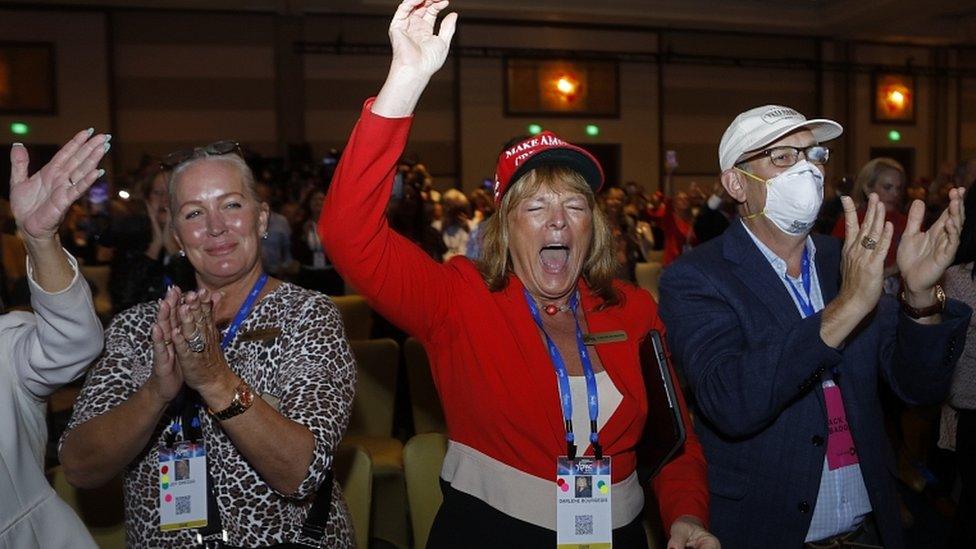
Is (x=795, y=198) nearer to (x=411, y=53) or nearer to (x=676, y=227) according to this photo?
(x=411, y=53)

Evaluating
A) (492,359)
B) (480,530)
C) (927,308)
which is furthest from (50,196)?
(927,308)

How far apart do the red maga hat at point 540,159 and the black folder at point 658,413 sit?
0.42 m

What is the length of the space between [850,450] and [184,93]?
587 inches

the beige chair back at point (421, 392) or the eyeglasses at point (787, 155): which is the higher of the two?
the eyeglasses at point (787, 155)

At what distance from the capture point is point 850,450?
2070mm

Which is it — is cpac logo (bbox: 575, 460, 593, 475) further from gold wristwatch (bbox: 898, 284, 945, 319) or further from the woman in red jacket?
gold wristwatch (bbox: 898, 284, 945, 319)

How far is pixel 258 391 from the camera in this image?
6.40 ft

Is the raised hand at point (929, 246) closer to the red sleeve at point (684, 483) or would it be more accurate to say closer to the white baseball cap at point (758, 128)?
the white baseball cap at point (758, 128)

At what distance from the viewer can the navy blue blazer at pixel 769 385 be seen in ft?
6.36

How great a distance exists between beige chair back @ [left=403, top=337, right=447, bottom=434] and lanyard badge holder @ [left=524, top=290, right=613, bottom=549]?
2.28m

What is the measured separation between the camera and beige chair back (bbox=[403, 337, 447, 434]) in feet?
13.7

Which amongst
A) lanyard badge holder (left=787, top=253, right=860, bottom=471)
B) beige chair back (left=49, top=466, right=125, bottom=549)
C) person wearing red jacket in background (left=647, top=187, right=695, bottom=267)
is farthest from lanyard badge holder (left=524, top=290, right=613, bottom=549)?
person wearing red jacket in background (left=647, top=187, right=695, bottom=267)

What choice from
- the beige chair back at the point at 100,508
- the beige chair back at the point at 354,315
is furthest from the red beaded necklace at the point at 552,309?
the beige chair back at the point at 354,315

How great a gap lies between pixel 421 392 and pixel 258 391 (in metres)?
2.36
